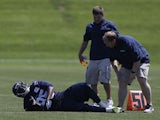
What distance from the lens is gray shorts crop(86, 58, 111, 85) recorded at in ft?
54.3

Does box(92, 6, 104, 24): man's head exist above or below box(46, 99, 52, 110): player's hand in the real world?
above

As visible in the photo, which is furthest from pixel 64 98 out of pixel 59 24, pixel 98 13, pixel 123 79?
pixel 59 24

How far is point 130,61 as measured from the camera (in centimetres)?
1540

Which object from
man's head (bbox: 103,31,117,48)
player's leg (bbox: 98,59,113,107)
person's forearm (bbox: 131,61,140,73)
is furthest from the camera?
player's leg (bbox: 98,59,113,107)

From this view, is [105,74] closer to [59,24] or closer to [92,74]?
[92,74]

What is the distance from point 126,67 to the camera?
1555cm

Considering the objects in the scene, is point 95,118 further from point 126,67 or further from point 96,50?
point 96,50

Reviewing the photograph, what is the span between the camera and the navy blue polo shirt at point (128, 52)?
1510cm

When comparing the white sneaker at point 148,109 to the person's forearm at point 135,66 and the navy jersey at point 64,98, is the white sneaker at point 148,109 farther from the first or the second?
the navy jersey at point 64,98

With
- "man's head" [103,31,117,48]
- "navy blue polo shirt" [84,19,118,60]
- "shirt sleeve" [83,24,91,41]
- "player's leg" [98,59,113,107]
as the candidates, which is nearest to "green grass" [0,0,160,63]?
"shirt sleeve" [83,24,91,41]

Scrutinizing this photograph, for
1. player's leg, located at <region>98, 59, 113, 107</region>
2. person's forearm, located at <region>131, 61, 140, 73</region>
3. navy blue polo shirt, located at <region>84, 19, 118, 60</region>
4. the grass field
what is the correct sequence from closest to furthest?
1. person's forearm, located at <region>131, 61, 140, 73</region>
2. player's leg, located at <region>98, 59, 113, 107</region>
3. navy blue polo shirt, located at <region>84, 19, 118, 60</region>
4. the grass field

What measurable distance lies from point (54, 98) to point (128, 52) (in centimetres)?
187

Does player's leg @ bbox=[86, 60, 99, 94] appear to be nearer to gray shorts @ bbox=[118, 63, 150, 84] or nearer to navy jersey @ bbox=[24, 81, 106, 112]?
gray shorts @ bbox=[118, 63, 150, 84]

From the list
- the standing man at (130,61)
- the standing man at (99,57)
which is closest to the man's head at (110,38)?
the standing man at (130,61)
